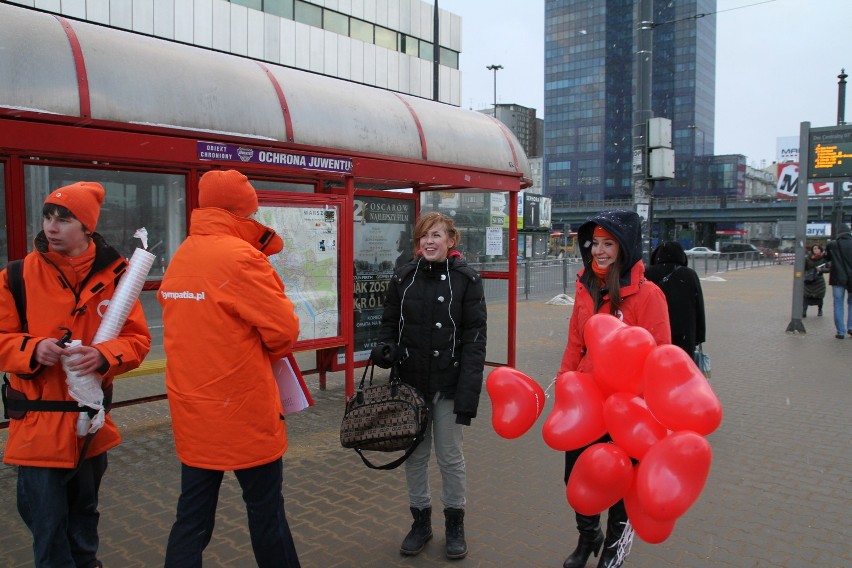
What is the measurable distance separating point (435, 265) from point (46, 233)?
1.80m

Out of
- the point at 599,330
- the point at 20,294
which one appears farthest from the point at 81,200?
the point at 599,330

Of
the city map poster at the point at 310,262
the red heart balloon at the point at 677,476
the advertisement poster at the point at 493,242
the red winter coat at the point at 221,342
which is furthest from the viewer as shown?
the advertisement poster at the point at 493,242

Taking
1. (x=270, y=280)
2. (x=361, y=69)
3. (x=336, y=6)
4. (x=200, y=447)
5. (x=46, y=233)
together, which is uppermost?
(x=336, y=6)

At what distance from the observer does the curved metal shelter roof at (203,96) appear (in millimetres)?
4395

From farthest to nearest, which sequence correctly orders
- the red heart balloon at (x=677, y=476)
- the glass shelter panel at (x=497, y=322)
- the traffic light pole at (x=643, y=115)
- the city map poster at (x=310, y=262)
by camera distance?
the glass shelter panel at (x=497, y=322)
the traffic light pole at (x=643, y=115)
the city map poster at (x=310, y=262)
the red heart balloon at (x=677, y=476)

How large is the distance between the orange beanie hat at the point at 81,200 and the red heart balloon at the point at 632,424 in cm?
228

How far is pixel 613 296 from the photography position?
3.14 meters

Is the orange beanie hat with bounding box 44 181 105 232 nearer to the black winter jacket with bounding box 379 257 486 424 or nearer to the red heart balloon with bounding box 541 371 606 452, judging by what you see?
the black winter jacket with bounding box 379 257 486 424

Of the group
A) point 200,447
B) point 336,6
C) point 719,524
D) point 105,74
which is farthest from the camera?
point 336,6

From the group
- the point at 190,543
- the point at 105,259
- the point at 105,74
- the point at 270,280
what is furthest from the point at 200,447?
the point at 105,74

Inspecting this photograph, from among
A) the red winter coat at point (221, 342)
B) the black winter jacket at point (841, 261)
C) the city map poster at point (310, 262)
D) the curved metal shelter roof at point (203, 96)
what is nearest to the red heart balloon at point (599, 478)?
the red winter coat at point (221, 342)

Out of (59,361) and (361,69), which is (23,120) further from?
(361,69)

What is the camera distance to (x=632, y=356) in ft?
8.46

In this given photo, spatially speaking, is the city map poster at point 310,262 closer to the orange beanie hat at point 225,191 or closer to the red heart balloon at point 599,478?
the orange beanie hat at point 225,191
